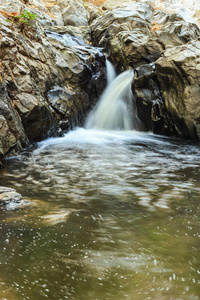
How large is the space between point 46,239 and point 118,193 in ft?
4.87

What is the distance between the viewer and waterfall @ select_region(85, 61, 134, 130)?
37.5 ft

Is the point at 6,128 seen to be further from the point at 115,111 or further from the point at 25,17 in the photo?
the point at 115,111

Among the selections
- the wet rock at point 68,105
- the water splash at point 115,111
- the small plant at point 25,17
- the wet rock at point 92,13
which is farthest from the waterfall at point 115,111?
the wet rock at point 92,13

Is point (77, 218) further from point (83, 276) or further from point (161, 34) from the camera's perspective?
point (161, 34)

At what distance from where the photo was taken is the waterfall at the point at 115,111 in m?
11.4

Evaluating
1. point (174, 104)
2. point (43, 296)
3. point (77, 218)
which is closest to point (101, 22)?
point (174, 104)

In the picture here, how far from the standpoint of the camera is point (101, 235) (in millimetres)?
2168

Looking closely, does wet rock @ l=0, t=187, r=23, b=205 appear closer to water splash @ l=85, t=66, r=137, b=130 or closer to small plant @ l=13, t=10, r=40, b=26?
small plant @ l=13, t=10, r=40, b=26

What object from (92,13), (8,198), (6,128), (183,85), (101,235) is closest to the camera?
(101,235)

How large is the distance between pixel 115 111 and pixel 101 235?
389 inches

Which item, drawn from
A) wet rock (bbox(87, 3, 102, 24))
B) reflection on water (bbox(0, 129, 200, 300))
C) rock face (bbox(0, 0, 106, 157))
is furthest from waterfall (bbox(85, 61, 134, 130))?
wet rock (bbox(87, 3, 102, 24))

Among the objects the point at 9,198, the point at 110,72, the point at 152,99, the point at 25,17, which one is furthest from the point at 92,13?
the point at 9,198

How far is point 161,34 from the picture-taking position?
13.3m

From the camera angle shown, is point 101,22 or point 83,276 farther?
point 101,22
